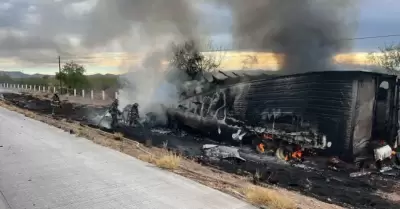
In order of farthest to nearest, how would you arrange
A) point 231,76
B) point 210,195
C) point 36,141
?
point 231,76, point 36,141, point 210,195

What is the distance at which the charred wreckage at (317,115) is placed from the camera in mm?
10938

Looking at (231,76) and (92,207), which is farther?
(231,76)

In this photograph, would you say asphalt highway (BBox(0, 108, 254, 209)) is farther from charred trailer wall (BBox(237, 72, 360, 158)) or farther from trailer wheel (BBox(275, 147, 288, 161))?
charred trailer wall (BBox(237, 72, 360, 158))

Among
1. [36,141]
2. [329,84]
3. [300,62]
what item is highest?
[300,62]

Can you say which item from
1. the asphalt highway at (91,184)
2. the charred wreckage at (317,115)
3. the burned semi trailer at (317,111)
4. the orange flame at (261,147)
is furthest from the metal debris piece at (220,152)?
Answer: the asphalt highway at (91,184)

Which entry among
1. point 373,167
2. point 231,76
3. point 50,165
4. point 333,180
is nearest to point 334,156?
point 373,167

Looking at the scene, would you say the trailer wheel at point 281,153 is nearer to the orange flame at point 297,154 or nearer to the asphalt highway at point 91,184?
the orange flame at point 297,154

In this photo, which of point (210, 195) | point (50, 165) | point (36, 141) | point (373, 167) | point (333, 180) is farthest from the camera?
point (373, 167)

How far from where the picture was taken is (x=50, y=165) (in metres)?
6.83

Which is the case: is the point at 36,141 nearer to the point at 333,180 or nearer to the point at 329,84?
the point at 333,180

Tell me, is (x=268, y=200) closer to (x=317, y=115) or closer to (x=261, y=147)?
(x=317, y=115)

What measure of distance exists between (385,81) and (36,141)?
34.0ft

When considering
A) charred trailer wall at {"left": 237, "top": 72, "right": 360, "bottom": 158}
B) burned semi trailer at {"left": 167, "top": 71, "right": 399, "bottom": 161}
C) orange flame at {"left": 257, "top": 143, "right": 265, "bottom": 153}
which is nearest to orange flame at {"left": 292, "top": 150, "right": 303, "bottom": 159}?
burned semi trailer at {"left": 167, "top": 71, "right": 399, "bottom": 161}

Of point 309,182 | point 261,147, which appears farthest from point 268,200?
point 261,147
